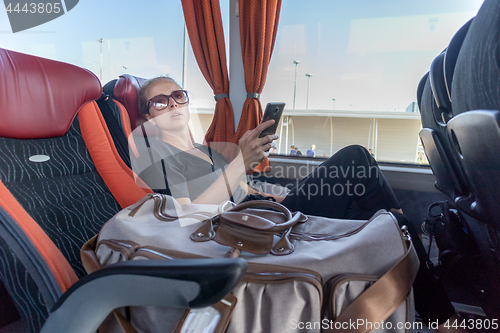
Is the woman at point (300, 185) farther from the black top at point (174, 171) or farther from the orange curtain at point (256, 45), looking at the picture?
the orange curtain at point (256, 45)

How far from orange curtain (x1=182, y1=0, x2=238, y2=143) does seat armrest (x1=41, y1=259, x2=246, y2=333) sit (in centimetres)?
174

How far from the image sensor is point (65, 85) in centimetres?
96

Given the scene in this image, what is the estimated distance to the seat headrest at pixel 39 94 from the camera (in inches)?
32.2

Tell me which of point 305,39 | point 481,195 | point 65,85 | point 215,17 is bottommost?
point 481,195

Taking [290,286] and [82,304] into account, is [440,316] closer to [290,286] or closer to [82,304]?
[290,286]

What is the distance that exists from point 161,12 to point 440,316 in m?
2.44

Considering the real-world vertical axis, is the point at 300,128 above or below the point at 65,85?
below

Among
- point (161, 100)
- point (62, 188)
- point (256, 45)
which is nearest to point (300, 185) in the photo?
point (161, 100)

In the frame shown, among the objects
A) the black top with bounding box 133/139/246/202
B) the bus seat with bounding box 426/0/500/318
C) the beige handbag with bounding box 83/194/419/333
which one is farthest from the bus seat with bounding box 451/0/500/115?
the black top with bounding box 133/139/246/202

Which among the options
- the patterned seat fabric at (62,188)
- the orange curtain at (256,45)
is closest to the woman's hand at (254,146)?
the patterned seat fabric at (62,188)

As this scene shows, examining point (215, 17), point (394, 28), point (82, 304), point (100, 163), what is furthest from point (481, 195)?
point (215, 17)

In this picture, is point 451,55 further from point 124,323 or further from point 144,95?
point 144,95

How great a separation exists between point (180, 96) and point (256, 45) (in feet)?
3.23

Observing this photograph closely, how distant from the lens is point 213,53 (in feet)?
7.04
